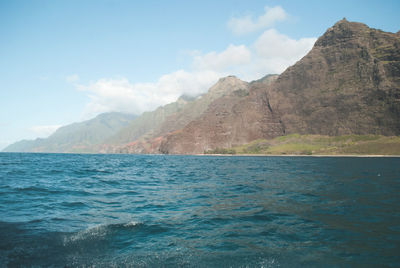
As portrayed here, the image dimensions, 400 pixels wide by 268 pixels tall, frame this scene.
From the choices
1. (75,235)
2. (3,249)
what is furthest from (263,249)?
(3,249)

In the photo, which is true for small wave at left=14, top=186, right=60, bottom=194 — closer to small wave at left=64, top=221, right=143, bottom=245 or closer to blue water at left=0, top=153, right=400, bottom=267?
blue water at left=0, top=153, right=400, bottom=267

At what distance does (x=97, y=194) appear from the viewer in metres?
23.0

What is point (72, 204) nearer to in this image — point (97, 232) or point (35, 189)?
point (97, 232)

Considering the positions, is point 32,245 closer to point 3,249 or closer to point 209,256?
point 3,249

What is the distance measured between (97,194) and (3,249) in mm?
13141

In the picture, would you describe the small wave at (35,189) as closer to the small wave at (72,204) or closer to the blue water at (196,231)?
the blue water at (196,231)

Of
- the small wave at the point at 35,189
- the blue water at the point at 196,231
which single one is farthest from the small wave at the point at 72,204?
the small wave at the point at 35,189

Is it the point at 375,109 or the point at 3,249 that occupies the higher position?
the point at 375,109

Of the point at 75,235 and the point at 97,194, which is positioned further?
the point at 97,194

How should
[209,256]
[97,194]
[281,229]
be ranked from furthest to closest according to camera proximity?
[97,194] → [281,229] → [209,256]

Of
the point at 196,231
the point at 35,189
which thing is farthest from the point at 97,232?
the point at 35,189

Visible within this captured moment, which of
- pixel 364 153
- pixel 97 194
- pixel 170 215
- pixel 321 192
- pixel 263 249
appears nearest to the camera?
pixel 263 249

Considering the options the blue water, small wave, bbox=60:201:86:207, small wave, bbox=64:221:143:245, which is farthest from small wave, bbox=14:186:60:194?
small wave, bbox=64:221:143:245

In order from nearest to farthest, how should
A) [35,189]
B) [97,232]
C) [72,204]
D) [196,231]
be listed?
[97,232]
[196,231]
[72,204]
[35,189]
